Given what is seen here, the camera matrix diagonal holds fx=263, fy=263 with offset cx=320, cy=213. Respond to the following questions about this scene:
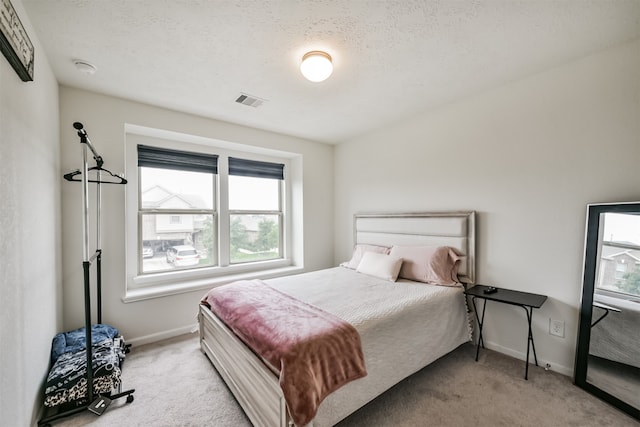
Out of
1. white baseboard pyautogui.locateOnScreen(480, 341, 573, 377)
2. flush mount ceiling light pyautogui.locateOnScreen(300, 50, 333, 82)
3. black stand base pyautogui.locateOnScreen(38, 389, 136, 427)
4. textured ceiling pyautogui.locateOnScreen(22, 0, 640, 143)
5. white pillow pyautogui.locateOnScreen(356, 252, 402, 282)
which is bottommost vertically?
black stand base pyautogui.locateOnScreen(38, 389, 136, 427)

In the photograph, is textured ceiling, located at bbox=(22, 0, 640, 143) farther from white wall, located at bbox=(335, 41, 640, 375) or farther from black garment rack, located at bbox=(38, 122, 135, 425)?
black garment rack, located at bbox=(38, 122, 135, 425)

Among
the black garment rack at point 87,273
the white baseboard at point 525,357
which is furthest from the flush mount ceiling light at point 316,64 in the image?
the white baseboard at point 525,357

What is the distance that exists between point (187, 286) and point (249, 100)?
2.21m

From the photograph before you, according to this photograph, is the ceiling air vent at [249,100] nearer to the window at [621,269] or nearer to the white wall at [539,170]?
the white wall at [539,170]

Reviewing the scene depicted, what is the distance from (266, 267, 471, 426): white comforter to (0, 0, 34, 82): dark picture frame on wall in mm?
2254

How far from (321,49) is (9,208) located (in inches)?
82.1

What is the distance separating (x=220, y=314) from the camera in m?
2.16

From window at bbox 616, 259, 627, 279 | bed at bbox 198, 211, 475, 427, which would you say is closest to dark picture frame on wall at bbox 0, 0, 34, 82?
bed at bbox 198, 211, 475, 427

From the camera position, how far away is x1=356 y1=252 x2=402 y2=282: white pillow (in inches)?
112

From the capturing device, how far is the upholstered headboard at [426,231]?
2.71 metres

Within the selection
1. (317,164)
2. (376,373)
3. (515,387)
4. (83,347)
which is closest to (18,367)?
(83,347)

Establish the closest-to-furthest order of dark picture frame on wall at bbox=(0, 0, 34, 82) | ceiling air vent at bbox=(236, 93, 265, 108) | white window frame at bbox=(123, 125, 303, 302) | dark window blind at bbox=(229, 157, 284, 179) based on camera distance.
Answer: dark picture frame on wall at bbox=(0, 0, 34, 82), ceiling air vent at bbox=(236, 93, 265, 108), white window frame at bbox=(123, 125, 303, 302), dark window blind at bbox=(229, 157, 284, 179)

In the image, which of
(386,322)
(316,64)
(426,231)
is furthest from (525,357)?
(316,64)

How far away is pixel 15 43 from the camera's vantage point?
1320mm
